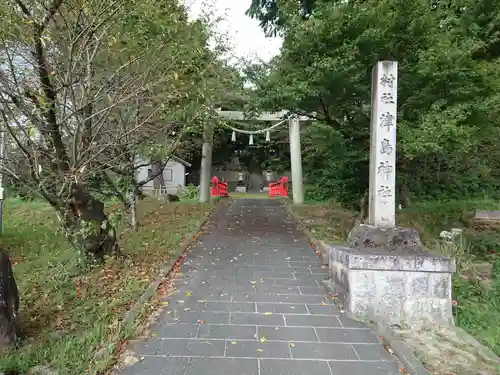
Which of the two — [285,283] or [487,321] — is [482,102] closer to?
[487,321]

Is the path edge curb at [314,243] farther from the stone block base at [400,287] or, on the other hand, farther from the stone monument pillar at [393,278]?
the stone block base at [400,287]

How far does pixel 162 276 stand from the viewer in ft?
20.1

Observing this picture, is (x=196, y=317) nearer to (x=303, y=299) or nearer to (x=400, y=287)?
(x=303, y=299)

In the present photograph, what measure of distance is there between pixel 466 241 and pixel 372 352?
7378 mm

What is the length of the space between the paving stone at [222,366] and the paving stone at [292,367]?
0.10m

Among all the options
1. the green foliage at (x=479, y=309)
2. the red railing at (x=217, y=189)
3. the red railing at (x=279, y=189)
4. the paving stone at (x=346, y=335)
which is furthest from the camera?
the red railing at (x=279, y=189)

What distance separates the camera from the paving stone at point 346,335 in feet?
13.6

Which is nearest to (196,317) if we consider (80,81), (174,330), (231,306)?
(174,330)

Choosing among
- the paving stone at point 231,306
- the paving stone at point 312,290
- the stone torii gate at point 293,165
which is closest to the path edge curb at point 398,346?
the paving stone at point 312,290

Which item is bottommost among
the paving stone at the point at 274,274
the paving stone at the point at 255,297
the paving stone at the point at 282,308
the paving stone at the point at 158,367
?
the paving stone at the point at 158,367

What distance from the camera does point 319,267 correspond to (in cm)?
714

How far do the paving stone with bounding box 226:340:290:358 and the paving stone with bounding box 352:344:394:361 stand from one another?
28.0 inches

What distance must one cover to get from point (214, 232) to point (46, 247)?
3.94 m

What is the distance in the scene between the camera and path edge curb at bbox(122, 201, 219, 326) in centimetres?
459
